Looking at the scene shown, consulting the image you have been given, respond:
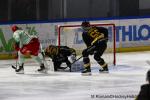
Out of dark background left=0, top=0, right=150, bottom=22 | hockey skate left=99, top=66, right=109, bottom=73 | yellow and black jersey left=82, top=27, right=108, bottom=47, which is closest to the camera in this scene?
yellow and black jersey left=82, top=27, right=108, bottom=47

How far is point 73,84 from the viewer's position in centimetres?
885

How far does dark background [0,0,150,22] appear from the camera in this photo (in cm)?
1392

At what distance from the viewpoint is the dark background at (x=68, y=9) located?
13.9 meters

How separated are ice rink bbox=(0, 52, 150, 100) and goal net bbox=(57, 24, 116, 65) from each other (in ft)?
1.05

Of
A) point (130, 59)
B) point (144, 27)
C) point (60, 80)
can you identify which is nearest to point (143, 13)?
point (144, 27)

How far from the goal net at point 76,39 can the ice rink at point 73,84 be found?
320mm

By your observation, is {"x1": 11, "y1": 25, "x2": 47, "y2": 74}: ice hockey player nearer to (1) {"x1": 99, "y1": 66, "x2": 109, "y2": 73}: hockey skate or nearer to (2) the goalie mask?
(2) the goalie mask

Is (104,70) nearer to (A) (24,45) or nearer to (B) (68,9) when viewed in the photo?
(A) (24,45)

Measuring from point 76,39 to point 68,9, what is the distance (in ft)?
5.68

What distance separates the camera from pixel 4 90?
8.22 m

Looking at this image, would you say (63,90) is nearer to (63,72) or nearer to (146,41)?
(63,72)

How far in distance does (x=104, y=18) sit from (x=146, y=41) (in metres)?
1.52

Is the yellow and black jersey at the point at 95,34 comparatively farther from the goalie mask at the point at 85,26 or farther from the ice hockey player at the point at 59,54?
the ice hockey player at the point at 59,54

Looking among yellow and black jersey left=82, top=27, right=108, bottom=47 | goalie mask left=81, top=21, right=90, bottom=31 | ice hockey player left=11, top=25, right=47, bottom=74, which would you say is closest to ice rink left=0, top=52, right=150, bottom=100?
ice hockey player left=11, top=25, right=47, bottom=74
